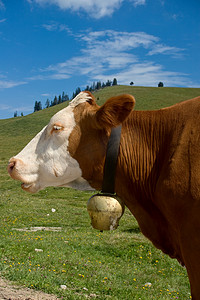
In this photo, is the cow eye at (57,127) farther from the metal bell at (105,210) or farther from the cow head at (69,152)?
the metal bell at (105,210)

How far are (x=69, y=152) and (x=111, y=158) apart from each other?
1.34ft

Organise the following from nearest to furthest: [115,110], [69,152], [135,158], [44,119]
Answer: [115,110] → [135,158] → [69,152] → [44,119]

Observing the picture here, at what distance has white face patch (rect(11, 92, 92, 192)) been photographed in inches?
115

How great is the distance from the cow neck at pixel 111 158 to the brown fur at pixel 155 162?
7 centimetres

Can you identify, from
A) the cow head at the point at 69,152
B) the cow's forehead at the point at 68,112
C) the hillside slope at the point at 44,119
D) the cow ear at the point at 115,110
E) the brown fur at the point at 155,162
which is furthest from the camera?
the hillside slope at the point at 44,119

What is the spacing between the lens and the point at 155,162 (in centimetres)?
275

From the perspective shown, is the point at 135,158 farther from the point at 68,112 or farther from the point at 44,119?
the point at 44,119

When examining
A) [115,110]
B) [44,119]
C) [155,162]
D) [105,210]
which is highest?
[44,119]

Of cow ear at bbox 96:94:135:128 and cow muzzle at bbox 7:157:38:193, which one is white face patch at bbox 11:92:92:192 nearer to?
cow muzzle at bbox 7:157:38:193

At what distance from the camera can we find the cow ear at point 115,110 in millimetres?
2658

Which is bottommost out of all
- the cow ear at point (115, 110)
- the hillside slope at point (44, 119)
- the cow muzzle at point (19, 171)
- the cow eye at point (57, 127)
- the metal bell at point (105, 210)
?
the metal bell at point (105, 210)

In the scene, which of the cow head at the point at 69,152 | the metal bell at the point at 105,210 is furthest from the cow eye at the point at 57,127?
the metal bell at the point at 105,210

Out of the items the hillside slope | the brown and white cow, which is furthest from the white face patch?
the hillside slope

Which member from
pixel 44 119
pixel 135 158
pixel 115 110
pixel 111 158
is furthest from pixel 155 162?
pixel 44 119
